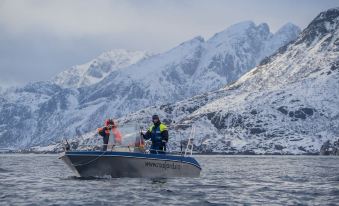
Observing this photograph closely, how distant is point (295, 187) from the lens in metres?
33.0

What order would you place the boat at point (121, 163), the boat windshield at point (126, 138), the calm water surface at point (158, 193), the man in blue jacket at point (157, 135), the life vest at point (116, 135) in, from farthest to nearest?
the man in blue jacket at point (157, 135) < the life vest at point (116, 135) < the boat windshield at point (126, 138) < the boat at point (121, 163) < the calm water surface at point (158, 193)

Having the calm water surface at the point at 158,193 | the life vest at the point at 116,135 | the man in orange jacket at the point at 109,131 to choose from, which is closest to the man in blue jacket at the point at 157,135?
the life vest at the point at 116,135

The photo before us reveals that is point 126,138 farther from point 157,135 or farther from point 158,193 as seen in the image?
point 158,193

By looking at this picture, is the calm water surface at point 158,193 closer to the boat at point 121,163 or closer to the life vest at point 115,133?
the boat at point 121,163

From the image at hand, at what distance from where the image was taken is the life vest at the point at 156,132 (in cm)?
3706

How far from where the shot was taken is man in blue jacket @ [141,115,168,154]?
37.0m

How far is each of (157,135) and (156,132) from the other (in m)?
0.23

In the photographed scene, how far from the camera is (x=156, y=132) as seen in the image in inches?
1467

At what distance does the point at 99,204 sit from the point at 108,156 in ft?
35.9

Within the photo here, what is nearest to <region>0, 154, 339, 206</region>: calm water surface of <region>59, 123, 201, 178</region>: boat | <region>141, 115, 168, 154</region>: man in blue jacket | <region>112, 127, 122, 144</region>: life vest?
<region>59, 123, 201, 178</region>: boat

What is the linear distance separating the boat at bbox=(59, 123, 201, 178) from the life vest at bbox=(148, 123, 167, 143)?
1.27m

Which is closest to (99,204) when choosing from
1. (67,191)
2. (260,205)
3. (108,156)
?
(67,191)

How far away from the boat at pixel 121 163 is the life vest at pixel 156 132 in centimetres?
127

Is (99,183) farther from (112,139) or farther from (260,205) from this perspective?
(260,205)
